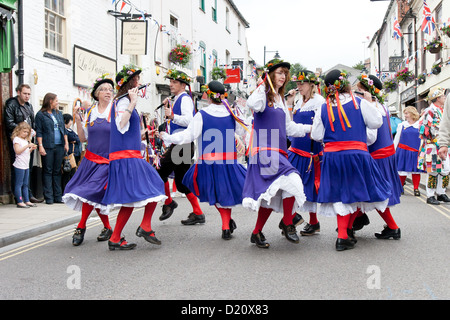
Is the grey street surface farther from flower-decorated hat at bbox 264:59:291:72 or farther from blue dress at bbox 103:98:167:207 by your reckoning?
flower-decorated hat at bbox 264:59:291:72

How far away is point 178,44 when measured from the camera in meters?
20.1

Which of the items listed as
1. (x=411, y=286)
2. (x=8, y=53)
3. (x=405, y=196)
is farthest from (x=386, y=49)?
(x=411, y=286)

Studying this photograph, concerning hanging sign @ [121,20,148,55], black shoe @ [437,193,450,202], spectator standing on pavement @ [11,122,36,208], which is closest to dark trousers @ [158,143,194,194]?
spectator standing on pavement @ [11,122,36,208]

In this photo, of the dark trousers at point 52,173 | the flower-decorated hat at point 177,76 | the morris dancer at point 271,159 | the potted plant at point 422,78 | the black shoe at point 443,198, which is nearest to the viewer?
the morris dancer at point 271,159

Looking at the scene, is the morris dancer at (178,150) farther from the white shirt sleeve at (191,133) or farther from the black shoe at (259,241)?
the black shoe at (259,241)

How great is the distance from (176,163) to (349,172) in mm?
2835

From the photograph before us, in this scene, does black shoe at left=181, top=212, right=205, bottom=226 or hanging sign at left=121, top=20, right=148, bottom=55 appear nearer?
black shoe at left=181, top=212, right=205, bottom=226

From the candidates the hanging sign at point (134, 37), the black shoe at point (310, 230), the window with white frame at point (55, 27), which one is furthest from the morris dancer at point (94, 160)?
the hanging sign at point (134, 37)

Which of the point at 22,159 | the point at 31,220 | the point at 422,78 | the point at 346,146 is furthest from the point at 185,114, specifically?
the point at 422,78

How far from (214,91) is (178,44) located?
571 inches

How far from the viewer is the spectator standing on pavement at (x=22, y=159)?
364 inches

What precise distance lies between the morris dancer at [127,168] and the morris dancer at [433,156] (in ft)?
19.3

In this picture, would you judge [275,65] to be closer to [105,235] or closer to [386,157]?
[386,157]

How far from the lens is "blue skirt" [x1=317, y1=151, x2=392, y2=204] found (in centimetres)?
533
